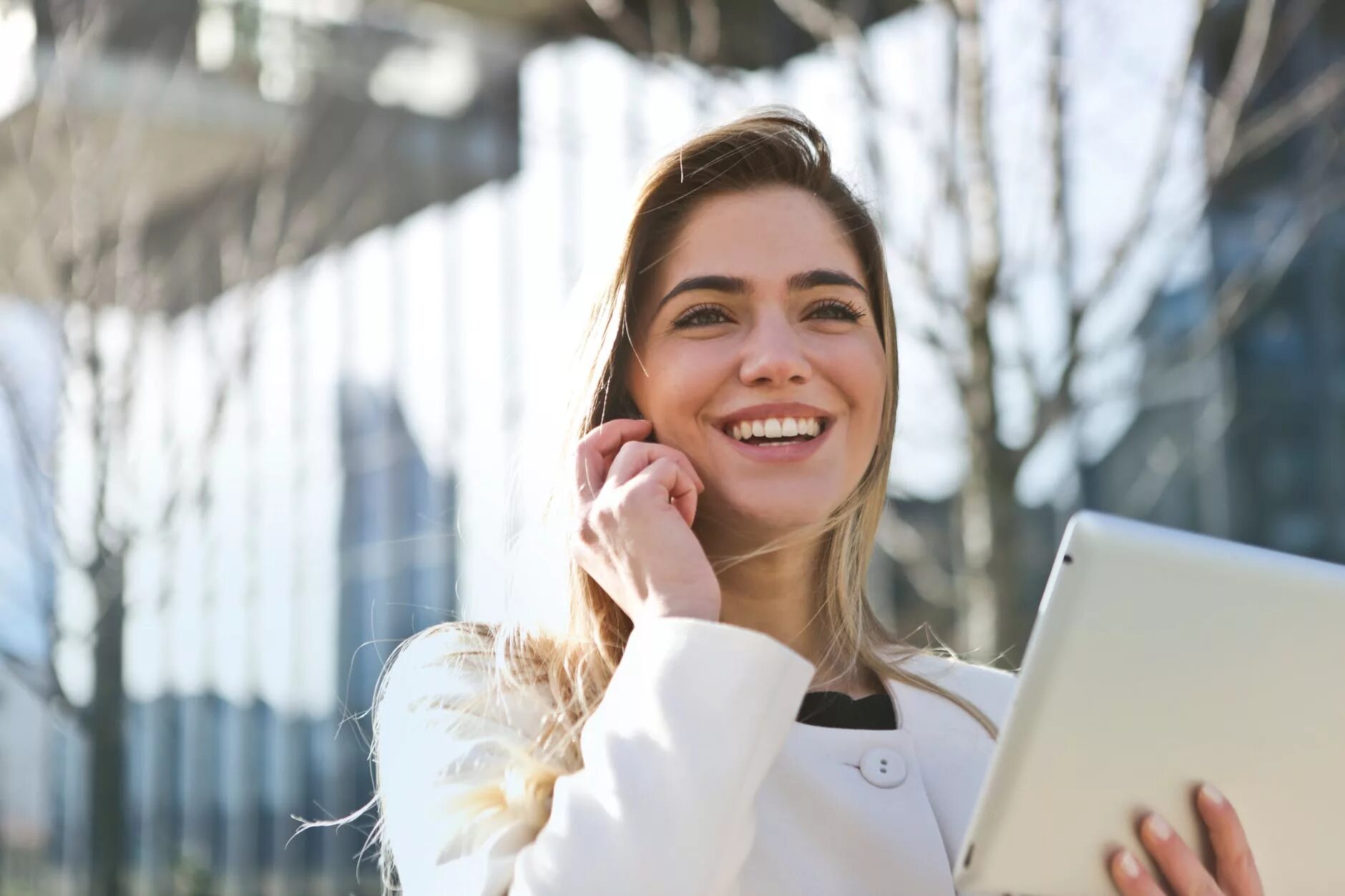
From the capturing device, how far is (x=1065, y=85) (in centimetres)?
421

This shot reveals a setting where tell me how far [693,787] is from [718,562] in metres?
0.62

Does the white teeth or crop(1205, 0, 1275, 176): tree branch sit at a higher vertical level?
crop(1205, 0, 1275, 176): tree branch

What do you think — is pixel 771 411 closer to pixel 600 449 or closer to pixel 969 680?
pixel 600 449

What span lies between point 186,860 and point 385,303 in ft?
14.8

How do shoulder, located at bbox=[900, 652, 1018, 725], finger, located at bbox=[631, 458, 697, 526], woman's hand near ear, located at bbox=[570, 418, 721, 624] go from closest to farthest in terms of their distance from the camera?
woman's hand near ear, located at bbox=[570, 418, 721, 624] → finger, located at bbox=[631, 458, 697, 526] → shoulder, located at bbox=[900, 652, 1018, 725]

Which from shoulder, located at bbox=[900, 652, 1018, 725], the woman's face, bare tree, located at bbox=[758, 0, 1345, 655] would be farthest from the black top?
bare tree, located at bbox=[758, 0, 1345, 655]

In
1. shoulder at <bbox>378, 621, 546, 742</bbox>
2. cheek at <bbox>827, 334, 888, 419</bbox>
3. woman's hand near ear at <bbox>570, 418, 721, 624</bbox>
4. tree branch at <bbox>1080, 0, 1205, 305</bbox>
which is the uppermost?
tree branch at <bbox>1080, 0, 1205, 305</bbox>

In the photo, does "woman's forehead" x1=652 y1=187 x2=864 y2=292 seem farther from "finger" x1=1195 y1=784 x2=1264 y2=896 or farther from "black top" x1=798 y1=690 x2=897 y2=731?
"finger" x1=1195 y1=784 x2=1264 y2=896

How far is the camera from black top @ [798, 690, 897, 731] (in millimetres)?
2107

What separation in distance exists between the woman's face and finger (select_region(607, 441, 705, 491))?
0.10 metres

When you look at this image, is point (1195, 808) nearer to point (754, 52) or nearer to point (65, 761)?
point (754, 52)

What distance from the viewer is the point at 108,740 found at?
613cm

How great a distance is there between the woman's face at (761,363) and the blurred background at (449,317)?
0.75 feet

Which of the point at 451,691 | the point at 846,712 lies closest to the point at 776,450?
the point at 846,712
